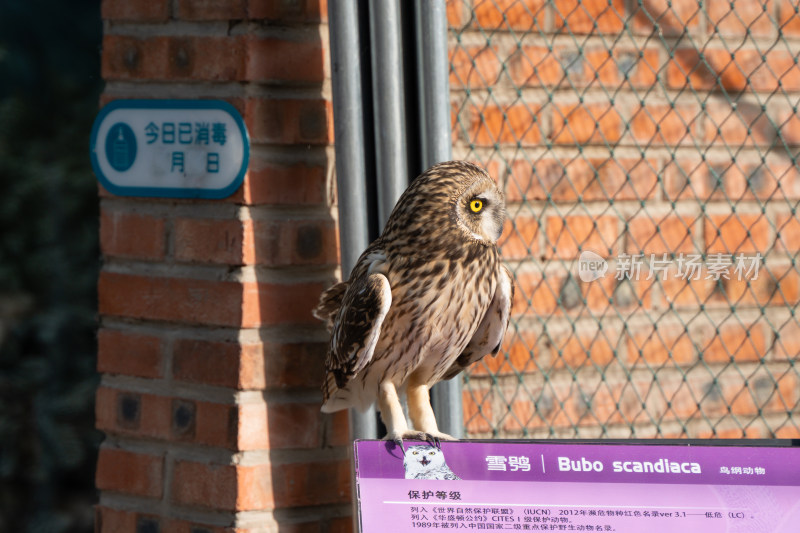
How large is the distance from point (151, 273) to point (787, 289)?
4.20 feet

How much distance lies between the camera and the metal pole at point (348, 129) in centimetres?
164

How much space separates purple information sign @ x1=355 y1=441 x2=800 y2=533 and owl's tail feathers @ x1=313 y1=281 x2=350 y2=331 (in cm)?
44

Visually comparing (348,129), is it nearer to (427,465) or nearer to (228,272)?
(228,272)

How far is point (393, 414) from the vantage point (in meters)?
1.47

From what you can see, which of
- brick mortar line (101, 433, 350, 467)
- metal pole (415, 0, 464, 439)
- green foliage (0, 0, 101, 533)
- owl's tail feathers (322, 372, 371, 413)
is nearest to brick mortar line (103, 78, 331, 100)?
metal pole (415, 0, 464, 439)

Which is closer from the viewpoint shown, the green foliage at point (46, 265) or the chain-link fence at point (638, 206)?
the chain-link fence at point (638, 206)

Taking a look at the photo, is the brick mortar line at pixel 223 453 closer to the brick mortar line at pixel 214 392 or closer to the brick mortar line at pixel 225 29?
the brick mortar line at pixel 214 392

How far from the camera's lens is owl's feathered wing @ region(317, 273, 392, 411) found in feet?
4.56

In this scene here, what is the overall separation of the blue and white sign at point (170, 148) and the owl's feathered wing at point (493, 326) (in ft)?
1.66

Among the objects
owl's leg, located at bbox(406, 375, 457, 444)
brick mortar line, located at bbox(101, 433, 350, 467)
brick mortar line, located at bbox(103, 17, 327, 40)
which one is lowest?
brick mortar line, located at bbox(101, 433, 350, 467)

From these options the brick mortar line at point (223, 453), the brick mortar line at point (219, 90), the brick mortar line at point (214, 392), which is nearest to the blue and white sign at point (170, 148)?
the brick mortar line at point (219, 90)

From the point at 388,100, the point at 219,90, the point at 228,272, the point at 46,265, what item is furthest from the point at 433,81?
the point at 46,265

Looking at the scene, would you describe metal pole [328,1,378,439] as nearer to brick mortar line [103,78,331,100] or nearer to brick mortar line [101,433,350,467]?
brick mortar line [103,78,331,100]

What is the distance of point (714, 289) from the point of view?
1.95 m
